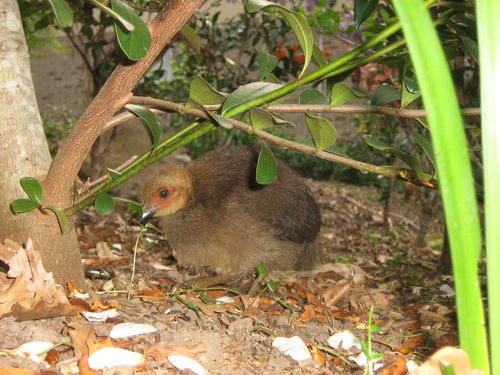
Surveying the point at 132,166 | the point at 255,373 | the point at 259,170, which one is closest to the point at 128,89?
the point at 132,166

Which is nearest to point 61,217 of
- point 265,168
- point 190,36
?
point 265,168

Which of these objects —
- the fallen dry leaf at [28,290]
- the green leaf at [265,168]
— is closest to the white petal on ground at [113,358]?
the fallen dry leaf at [28,290]

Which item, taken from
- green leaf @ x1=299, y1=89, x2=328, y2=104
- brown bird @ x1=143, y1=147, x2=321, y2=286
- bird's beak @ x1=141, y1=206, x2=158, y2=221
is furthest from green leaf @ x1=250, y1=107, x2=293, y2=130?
bird's beak @ x1=141, y1=206, x2=158, y2=221

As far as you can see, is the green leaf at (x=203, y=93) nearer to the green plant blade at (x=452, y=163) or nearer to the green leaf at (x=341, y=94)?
the green leaf at (x=341, y=94)

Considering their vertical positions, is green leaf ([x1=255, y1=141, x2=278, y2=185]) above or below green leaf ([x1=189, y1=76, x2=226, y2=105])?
below

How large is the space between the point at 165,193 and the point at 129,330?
1.34 m

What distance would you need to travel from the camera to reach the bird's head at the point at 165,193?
9.25 ft

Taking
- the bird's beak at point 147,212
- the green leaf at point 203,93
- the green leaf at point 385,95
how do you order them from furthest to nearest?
the bird's beak at point 147,212 → the green leaf at point 385,95 → the green leaf at point 203,93

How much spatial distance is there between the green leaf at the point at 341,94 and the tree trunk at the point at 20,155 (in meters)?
0.90

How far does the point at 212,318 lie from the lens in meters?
1.82

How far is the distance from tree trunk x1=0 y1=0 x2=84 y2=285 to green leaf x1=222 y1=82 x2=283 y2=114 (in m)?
0.65

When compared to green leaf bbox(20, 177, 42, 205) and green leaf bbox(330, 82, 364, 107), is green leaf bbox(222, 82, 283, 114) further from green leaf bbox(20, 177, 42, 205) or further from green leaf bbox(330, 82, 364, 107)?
green leaf bbox(20, 177, 42, 205)

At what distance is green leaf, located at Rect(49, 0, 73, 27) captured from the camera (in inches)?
54.7

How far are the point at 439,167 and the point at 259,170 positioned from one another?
40.1 inches
